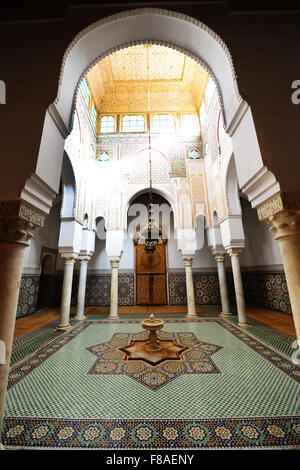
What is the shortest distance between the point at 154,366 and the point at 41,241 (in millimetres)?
6031

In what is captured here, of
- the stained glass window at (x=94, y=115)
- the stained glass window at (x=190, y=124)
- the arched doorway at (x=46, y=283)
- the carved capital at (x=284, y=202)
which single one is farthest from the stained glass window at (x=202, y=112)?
the arched doorway at (x=46, y=283)

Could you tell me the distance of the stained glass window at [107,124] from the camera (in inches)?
275

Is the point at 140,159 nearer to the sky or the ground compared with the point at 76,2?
nearer to the sky

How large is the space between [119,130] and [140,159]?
1.44 m

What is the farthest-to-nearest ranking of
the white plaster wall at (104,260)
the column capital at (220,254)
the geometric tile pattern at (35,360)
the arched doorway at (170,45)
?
the white plaster wall at (104,260)
the column capital at (220,254)
the geometric tile pattern at (35,360)
the arched doorway at (170,45)

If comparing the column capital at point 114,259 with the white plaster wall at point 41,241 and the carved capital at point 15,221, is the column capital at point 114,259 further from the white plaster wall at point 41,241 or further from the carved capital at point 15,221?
the carved capital at point 15,221

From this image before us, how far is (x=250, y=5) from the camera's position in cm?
155

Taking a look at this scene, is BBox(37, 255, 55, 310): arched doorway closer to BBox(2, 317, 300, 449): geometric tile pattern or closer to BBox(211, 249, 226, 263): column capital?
BBox(2, 317, 300, 449): geometric tile pattern

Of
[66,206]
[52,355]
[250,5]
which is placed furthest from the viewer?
[66,206]

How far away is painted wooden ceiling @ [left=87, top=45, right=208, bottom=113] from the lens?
19.6 feet

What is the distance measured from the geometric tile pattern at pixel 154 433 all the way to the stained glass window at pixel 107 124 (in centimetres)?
760

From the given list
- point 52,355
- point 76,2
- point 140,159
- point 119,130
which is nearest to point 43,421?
point 52,355

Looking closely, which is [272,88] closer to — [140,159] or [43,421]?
[43,421]

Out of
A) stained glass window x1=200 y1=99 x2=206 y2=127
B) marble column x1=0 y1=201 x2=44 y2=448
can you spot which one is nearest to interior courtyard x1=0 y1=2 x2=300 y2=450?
marble column x1=0 y1=201 x2=44 y2=448
